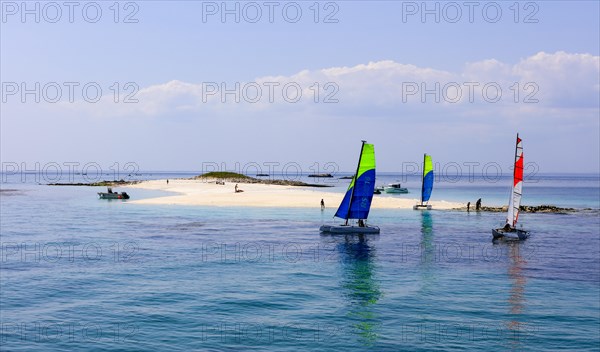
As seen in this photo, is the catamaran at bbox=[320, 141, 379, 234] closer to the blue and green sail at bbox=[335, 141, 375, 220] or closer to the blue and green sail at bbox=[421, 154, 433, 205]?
the blue and green sail at bbox=[335, 141, 375, 220]

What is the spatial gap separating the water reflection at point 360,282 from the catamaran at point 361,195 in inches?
39.2

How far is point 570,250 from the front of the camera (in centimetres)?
5306

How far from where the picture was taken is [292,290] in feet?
115

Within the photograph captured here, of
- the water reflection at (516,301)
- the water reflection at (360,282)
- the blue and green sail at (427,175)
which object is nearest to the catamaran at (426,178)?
the blue and green sail at (427,175)

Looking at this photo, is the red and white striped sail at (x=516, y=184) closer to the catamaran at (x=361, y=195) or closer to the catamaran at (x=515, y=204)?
the catamaran at (x=515, y=204)

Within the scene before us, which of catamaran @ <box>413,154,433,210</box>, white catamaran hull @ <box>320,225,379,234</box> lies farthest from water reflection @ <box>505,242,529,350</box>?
catamaran @ <box>413,154,433,210</box>

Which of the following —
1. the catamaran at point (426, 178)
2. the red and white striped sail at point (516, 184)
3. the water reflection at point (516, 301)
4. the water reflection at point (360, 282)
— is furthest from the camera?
the catamaran at point (426, 178)

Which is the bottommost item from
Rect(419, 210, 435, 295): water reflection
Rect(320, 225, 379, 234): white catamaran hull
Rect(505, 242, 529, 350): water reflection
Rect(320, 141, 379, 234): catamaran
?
Rect(505, 242, 529, 350): water reflection

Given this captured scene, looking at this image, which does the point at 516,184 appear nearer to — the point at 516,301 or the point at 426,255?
the point at 426,255

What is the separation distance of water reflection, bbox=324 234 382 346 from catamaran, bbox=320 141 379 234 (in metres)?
1.00

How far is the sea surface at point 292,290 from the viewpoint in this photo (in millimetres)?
26047

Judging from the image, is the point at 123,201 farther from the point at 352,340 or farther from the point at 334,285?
the point at 352,340

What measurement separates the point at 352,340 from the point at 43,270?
2573 cm

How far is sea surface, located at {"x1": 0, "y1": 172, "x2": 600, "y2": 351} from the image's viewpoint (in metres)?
26.0
